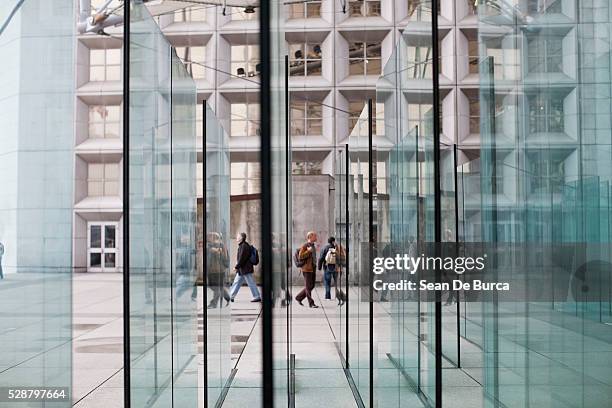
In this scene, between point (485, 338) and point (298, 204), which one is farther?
point (298, 204)

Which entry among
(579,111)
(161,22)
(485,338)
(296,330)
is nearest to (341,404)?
(485,338)

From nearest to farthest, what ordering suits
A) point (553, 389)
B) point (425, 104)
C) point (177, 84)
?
point (553, 389), point (425, 104), point (177, 84)

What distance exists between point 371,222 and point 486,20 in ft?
4.96

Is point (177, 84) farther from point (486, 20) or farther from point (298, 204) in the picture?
point (298, 204)

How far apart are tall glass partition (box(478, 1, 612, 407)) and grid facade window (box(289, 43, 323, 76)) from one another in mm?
12959

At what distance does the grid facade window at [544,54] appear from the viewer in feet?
6.73

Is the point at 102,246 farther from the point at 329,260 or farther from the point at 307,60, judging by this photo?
the point at 329,260

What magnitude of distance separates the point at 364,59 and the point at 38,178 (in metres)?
12.8

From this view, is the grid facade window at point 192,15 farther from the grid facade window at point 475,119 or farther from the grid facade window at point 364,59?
the grid facade window at point 475,119

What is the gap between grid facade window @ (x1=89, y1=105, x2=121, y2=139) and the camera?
631 inches

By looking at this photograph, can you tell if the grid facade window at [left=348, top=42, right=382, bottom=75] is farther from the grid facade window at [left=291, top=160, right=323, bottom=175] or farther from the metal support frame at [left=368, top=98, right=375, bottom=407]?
the metal support frame at [left=368, top=98, right=375, bottom=407]

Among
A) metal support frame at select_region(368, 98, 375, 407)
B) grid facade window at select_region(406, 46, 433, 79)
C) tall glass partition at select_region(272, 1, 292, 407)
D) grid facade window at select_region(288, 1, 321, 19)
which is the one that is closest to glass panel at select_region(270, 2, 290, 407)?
tall glass partition at select_region(272, 1, 292, 407)

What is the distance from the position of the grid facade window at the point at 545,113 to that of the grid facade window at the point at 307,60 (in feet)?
42.8

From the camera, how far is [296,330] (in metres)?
6.57
